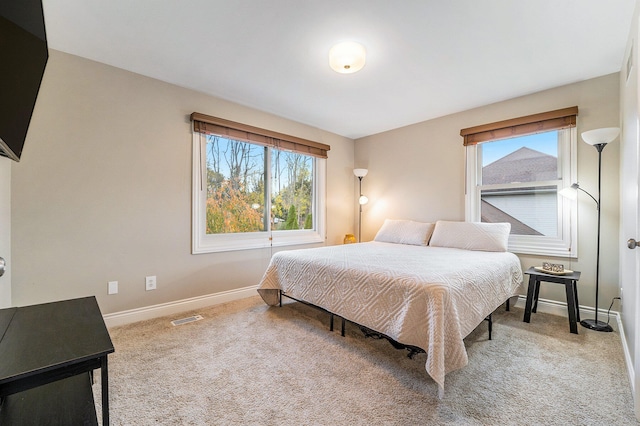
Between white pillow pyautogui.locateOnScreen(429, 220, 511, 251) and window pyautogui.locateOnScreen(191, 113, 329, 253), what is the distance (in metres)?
1.68

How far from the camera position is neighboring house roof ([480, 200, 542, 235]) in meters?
3.08

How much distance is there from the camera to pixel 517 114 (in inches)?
120

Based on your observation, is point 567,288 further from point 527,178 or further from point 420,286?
point 420,286

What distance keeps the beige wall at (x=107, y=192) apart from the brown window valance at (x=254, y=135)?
14 cm

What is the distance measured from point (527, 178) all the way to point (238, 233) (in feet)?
11.1

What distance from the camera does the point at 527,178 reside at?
121 inches

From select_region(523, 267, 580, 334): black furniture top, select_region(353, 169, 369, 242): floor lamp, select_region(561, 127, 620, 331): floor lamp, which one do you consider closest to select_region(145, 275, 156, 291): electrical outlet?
select_region(353, 169, 369, 242): floor lamp

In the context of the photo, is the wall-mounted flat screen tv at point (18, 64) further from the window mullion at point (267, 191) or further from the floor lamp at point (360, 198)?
the floor lamp at point (360, 198)

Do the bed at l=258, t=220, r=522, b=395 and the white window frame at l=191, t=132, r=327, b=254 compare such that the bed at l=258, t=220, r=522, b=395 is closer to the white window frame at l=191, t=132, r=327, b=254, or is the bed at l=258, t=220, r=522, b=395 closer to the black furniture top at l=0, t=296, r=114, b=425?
the white window frame at l=191, t=132, r=327, b=254

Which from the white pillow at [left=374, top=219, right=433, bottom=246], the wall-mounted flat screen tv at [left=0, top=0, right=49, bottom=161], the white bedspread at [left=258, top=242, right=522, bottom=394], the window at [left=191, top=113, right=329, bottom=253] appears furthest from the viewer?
the white pillow at [left=374, top=219, right=433, bottom=246]

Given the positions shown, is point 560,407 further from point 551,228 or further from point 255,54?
point 255,54

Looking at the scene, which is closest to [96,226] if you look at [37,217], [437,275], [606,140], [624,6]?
[37,217]

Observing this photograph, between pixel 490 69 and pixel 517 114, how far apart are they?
904 millimetres

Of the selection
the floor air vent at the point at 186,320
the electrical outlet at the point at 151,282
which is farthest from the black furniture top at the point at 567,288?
the electrical outlet at the point at 151,282
